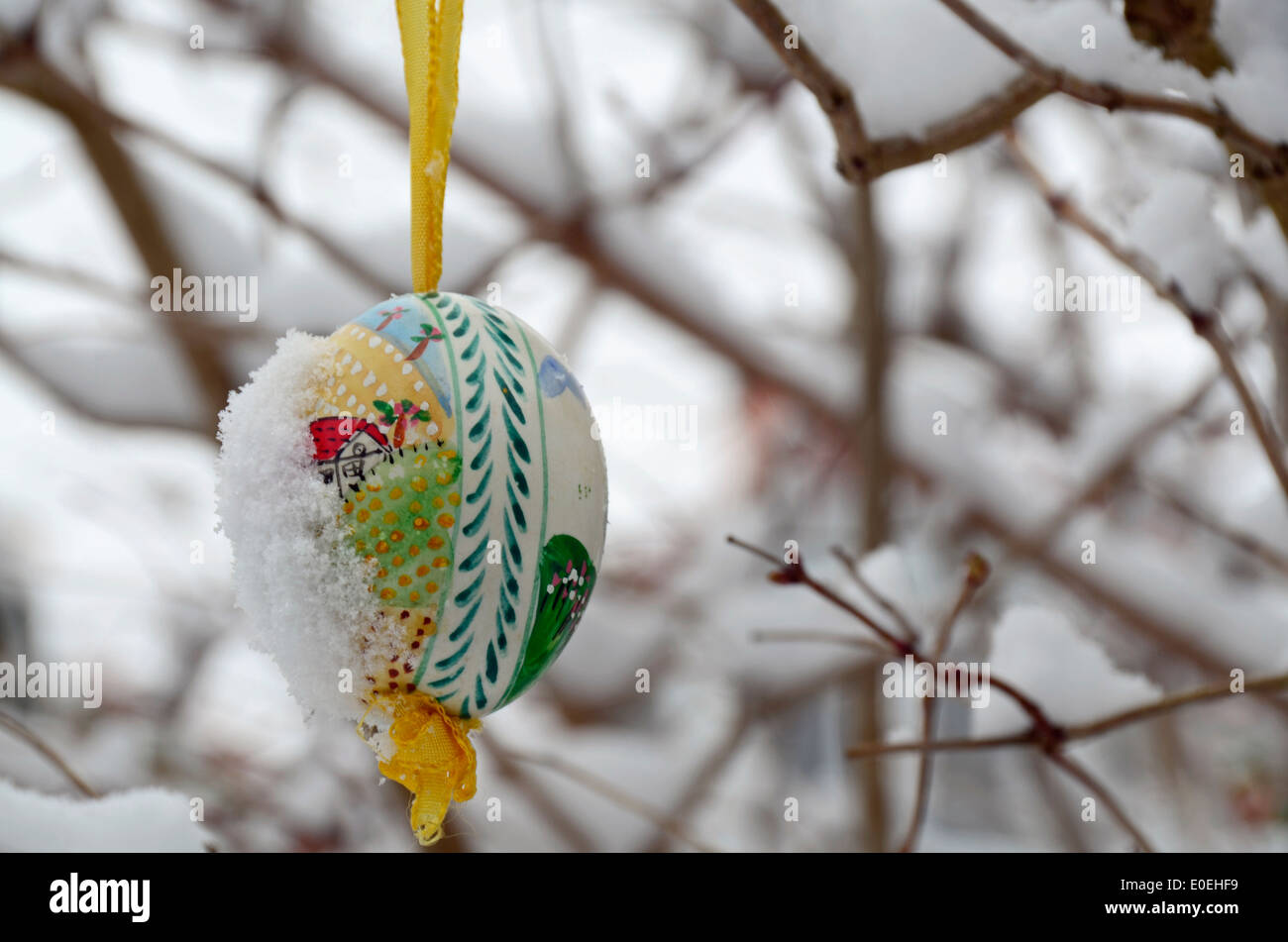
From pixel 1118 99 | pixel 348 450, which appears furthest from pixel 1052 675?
pixel 348 450

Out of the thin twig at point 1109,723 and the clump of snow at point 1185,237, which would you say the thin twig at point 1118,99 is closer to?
the clump of snow at point 1185,237

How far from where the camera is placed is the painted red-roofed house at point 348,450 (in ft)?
1.27

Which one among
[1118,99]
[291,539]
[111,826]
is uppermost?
[1118,99]

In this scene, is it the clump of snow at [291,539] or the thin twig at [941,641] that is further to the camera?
the thin twig at [941,641]

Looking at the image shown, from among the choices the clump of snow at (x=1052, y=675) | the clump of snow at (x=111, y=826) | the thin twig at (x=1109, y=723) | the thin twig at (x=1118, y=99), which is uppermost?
the thin twig at (x=1118, y=99)

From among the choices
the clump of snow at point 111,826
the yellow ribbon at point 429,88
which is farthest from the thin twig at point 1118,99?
the clump of snow at point 111,826

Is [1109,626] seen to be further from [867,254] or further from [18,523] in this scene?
[18,523]

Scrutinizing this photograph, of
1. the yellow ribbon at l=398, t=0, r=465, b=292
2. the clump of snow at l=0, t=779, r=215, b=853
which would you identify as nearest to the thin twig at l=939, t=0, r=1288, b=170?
the yellow ribbon at l=398, t=0, r=465, b=292

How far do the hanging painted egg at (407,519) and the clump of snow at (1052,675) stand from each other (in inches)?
12.1

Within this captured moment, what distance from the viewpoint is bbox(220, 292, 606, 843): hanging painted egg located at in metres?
0.39

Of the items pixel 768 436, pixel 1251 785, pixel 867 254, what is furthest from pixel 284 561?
pixel 1251 785

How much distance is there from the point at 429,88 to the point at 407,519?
0.58 feet

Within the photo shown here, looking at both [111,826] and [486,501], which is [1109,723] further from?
[111,826]

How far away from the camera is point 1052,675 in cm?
58
